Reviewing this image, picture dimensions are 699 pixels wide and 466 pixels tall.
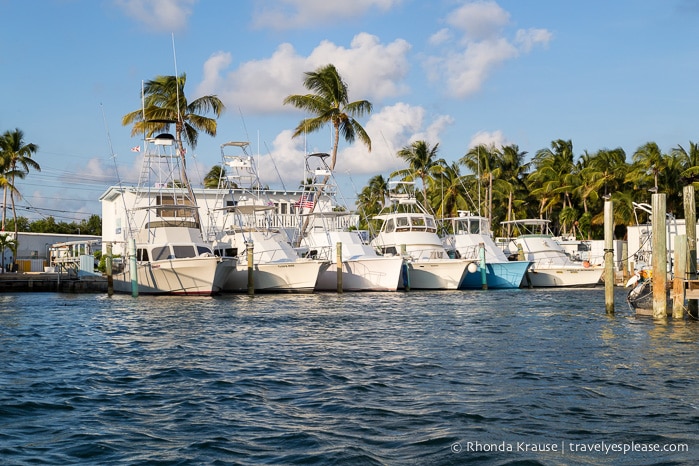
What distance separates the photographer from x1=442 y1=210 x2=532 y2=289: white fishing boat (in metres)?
46.2

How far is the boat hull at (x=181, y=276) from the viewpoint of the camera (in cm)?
3647

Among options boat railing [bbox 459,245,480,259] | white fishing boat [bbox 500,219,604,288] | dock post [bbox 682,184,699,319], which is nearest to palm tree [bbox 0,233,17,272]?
boat railing [bbox 459,245,480,259]

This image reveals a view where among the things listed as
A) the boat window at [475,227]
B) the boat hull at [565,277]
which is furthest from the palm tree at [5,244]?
the boat hull at [565,277]

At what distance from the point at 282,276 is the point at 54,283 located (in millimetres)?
15730

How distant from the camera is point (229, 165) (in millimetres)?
47375

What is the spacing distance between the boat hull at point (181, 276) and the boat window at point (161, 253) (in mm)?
636

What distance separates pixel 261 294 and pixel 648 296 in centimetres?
2067

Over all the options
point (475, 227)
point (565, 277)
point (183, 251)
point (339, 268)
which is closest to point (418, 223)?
point (475, 227)

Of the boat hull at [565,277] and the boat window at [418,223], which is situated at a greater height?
the boat window at [418,223]

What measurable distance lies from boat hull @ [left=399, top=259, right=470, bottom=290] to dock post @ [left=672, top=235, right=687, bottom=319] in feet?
69.6

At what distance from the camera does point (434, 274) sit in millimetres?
43875

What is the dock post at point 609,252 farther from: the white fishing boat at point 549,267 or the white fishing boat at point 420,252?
the white fishing boat at point 549,267

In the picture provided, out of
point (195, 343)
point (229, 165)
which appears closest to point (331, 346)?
point (195, 343)

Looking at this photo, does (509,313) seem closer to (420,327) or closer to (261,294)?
(420,327)
